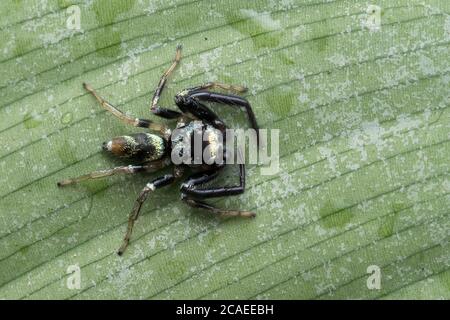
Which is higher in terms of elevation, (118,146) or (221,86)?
(221,86)

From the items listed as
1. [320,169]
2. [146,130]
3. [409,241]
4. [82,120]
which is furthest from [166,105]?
[409,241]

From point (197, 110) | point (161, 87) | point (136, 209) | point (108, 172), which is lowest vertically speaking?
point (136, 209)

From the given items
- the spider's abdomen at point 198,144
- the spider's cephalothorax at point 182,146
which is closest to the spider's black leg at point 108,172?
the spider's cephalothorax at point 182,146

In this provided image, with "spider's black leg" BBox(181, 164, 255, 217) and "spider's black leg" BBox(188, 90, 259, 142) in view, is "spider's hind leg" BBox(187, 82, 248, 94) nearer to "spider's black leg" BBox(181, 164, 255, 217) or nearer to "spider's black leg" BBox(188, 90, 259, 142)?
"spider's black leg" BBox(188, 90, 259, 142)

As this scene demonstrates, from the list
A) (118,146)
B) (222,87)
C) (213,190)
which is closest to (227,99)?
(222,87)

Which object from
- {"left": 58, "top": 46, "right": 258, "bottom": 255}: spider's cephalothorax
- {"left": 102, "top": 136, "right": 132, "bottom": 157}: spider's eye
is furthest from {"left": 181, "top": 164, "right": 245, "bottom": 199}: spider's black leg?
{"left": 102, "top": 136, "right": 132, "bottom": 157}: spider's eye

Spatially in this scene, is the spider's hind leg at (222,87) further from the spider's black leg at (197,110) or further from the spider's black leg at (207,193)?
the spider's black leg at (207,193)

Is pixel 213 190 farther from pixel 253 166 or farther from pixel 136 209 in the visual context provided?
pixel 136 209
